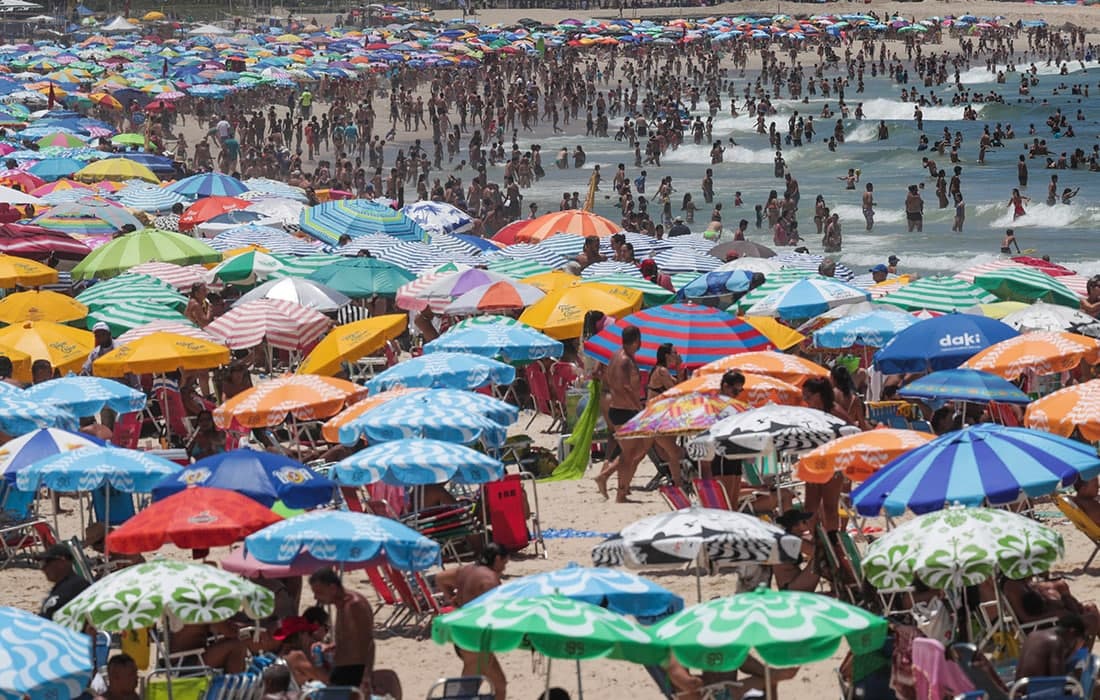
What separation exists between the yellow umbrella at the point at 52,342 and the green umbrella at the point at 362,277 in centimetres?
339

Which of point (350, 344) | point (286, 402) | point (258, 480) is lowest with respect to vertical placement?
point (350, 344)

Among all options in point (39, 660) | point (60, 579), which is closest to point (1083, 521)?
point (60, 579)

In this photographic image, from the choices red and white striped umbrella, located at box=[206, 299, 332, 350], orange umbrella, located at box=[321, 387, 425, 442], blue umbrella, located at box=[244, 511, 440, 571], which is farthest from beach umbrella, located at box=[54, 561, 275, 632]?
red and white striped umbrella, located at box=[206, 299, 332, 350]

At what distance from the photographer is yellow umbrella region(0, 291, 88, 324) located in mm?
14766

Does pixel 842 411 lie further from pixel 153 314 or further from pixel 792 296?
pixel 153 314

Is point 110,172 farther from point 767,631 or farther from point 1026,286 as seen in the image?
point 767,631

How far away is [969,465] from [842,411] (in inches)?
97.4

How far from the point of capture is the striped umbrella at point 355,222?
20844 millimetres

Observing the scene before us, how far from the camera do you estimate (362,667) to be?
7.03 metres

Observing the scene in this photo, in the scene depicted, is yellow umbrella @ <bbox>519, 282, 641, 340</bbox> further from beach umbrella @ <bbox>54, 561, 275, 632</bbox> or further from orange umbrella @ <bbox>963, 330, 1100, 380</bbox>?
beach umbrella @ <bbox>54, 561, 275, 632</bbox>

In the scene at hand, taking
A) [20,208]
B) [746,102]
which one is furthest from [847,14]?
[20,208]

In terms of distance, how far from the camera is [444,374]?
38.5 feet

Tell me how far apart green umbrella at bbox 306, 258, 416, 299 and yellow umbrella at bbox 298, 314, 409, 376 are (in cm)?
285

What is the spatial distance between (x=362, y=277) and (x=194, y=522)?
887 centimetres
